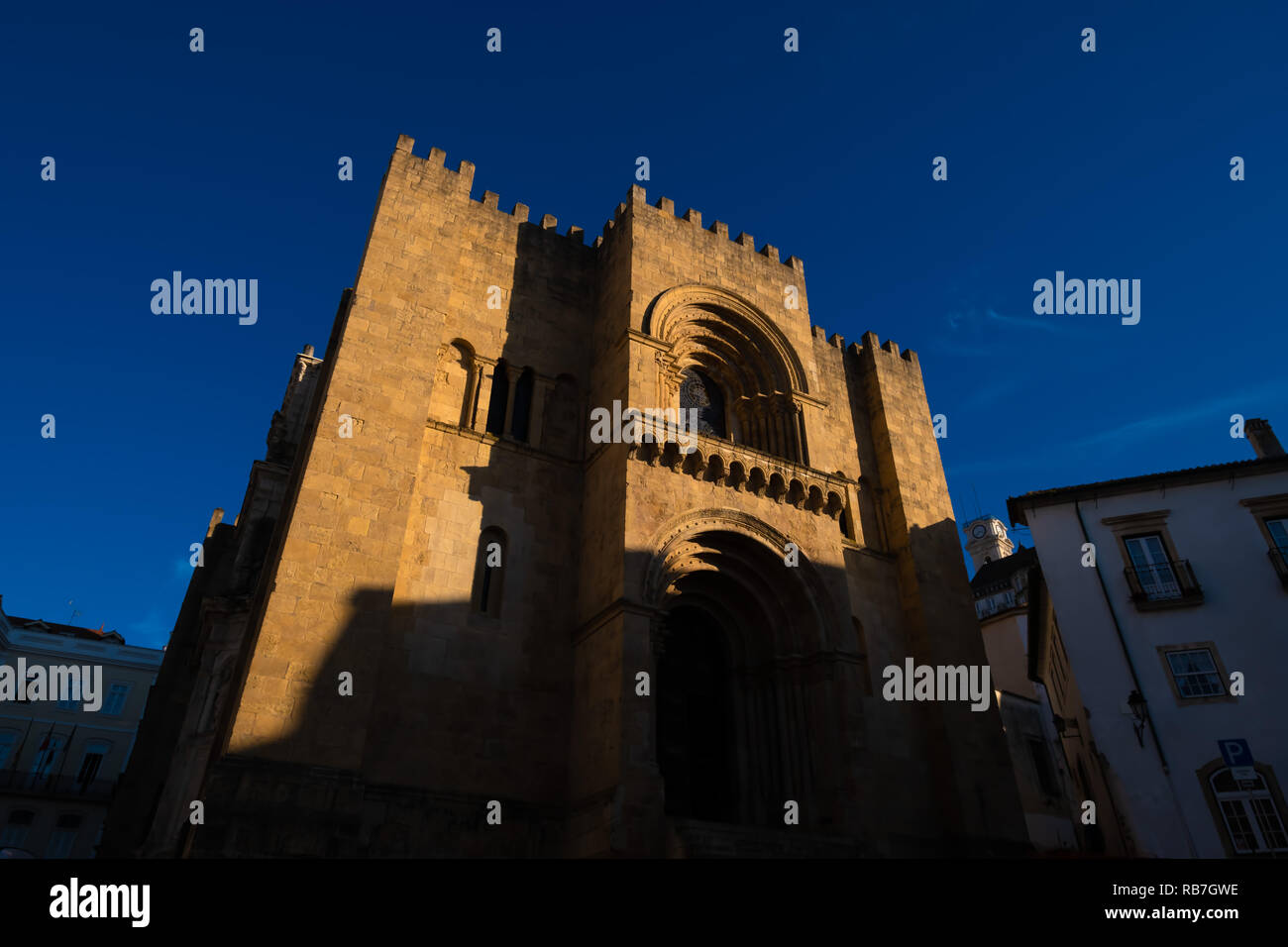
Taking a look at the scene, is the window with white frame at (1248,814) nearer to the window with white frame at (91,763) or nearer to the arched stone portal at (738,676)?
the arched stone portal at (738,676)

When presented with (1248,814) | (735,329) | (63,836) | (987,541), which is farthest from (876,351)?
(987,541)

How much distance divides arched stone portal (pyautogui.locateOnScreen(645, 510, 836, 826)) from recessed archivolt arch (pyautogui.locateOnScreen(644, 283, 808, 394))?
543cm

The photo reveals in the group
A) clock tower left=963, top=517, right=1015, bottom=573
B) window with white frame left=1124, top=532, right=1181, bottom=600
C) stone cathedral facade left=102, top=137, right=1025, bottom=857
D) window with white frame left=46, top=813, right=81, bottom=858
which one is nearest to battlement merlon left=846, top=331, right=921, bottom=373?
stone cathedral facade left=102, top=137, right=1025, bottom=857

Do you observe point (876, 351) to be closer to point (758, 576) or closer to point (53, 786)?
point (758, 576)

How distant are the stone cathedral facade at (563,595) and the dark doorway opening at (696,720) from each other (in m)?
0.07

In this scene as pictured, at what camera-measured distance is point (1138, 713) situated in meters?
19.5

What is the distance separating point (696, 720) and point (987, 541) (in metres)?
74.9

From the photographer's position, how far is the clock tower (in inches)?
3219

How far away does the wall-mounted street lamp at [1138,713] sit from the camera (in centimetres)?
1945

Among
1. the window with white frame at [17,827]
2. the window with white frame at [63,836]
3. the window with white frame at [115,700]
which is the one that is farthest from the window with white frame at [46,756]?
the window with white frame at [115,700]

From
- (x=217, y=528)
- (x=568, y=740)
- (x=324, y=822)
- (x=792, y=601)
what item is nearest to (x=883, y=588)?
(x=792, y=601)
